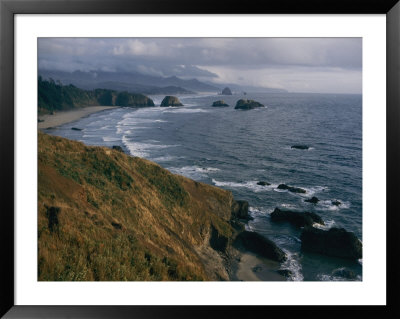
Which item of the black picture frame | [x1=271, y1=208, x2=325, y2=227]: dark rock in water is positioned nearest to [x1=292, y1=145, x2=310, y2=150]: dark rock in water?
[x1=271, y1=208, x2=325, y2=227]: dark rock in water

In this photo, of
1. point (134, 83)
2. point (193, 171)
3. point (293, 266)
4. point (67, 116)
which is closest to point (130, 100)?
point (134, 83)

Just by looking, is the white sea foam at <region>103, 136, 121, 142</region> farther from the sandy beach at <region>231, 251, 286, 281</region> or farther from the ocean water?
the sandy beach at <region>231, 251, 286, 281</region>

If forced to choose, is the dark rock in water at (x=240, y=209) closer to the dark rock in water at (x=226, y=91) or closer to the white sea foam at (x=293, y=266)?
the white sea foam at (x=293, y=266)

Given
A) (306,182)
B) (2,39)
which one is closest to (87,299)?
(2,39)

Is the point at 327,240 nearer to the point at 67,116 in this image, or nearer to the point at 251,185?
the point at 251,185

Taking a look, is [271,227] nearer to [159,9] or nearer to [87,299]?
[87,299]

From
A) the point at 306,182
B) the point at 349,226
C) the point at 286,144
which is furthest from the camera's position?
the point at 286,144

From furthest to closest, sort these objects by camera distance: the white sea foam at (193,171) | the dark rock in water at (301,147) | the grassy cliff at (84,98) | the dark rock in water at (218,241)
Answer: the dark rock in water at (301,147)
the white sea foam at (193,171)
the dark rock in water at (218,241)
the grassy cliff at (84,98)

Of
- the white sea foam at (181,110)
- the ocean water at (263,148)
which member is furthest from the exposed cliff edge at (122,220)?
the white sea foam at (181,110)
